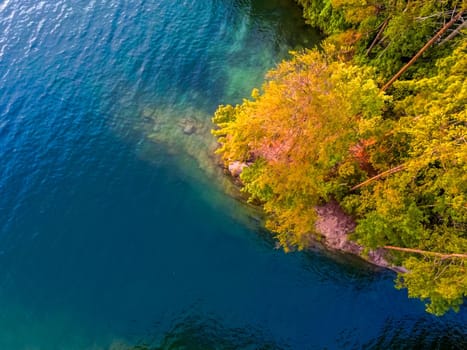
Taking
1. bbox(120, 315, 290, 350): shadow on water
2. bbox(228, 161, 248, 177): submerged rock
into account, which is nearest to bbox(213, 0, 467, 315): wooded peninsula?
bbox(228, 161, 248, 177): submerged rock

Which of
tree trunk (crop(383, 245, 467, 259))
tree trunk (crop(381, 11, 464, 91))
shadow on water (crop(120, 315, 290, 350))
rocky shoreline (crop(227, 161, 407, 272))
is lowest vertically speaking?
shadow on water (crop(120, 315, 290, 350))

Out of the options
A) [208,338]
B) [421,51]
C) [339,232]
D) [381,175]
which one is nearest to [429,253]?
[381,175]

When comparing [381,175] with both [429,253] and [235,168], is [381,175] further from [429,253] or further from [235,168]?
[235,168]

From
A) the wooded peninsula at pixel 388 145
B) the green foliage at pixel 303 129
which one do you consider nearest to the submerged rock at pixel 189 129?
the wooded peninsula at pixel 388 145

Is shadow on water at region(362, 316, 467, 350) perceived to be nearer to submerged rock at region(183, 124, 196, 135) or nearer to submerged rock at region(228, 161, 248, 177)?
submerged rock at region(228, 161, 248, 177)

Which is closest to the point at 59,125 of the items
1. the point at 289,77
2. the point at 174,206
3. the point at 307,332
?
the point at 174,206

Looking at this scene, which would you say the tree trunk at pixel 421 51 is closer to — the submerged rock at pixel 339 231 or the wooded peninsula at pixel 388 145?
the wooded peninsula at pixel 388 145
